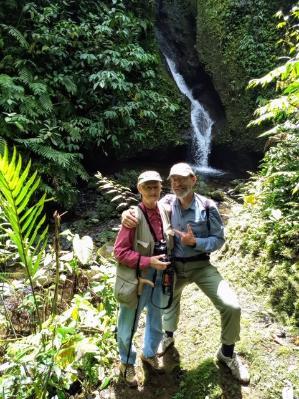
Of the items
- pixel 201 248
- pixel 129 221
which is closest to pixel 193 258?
pixel 201 248

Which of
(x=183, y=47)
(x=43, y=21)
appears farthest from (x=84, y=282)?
(x=183, y=47)

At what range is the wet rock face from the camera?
1359cm

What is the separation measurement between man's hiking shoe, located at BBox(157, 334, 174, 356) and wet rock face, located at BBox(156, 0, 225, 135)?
11.2 m

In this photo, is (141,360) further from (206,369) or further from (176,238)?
(176,238)

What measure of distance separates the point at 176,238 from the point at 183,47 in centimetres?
1268

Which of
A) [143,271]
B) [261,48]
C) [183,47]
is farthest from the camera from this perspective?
[183,47]

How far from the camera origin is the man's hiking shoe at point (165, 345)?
11.4ft

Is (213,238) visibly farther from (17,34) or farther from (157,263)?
(17,34)

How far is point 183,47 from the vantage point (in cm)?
1394

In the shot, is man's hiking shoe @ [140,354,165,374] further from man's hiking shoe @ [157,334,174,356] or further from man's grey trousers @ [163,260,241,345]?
man's grey trousers @ [163,260,241,345]

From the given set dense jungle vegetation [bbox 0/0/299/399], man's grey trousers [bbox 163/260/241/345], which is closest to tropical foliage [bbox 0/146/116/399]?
dense jungle vegetation [bbox 0/0/299/399]

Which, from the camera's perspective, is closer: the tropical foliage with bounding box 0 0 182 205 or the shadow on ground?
the shadow on ground

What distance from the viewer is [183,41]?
45.8ft

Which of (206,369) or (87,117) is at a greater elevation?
(87,117)
